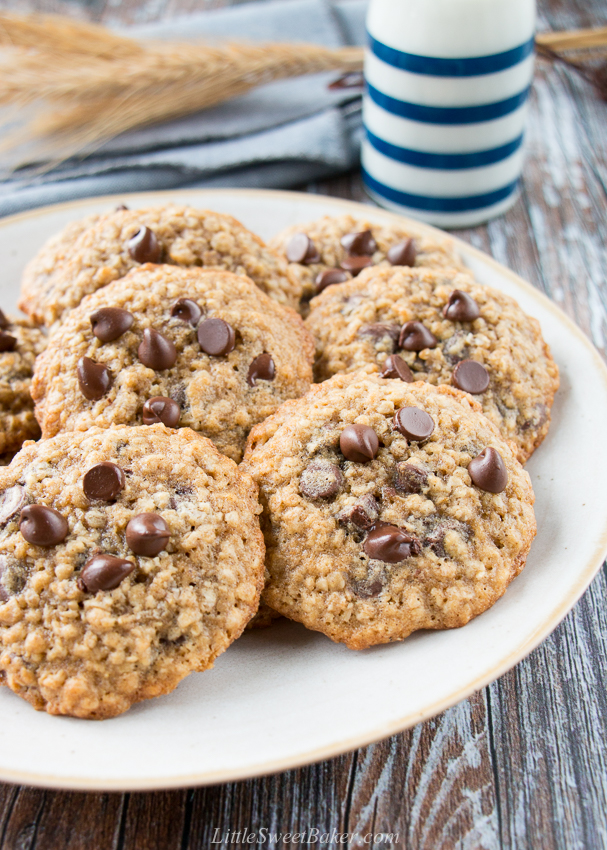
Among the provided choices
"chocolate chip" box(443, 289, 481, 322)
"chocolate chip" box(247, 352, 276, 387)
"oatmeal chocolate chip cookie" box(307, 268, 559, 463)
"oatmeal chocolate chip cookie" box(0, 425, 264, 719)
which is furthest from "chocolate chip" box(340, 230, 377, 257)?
"oatmeal chocolate chip cookie" box(0, 425, 264, 719)

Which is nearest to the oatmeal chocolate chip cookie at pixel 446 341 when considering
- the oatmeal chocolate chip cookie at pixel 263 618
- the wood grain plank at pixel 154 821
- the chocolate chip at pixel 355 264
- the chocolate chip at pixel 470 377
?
the chocolate chip at pixel 470 377

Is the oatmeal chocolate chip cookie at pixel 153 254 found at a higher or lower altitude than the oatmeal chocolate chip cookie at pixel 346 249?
higher

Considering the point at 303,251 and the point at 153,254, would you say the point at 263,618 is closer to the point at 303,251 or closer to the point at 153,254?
the point at 153,254

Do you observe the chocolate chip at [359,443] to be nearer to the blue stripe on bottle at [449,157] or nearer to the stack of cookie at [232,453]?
the stack of cookie at [232,453]

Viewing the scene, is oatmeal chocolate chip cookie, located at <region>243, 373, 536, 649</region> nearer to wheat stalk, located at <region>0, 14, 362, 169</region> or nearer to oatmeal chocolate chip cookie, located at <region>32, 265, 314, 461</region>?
oatmeal chocolate chip cookie, located at <region>32, 265, 314, 461</region>

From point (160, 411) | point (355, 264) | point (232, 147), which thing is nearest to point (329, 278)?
point (355, 264)

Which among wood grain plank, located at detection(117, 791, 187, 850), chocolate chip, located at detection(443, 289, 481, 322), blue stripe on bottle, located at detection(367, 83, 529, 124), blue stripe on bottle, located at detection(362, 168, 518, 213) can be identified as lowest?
wood grain plank, located at detection(117, 791, 187, 850)
